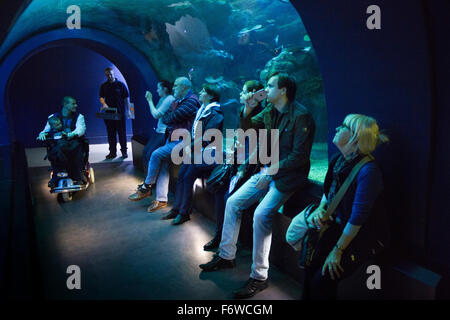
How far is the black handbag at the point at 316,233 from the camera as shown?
2318 millimetres

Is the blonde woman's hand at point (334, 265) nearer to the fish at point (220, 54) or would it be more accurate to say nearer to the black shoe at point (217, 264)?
the black shoe at point (217, 264)

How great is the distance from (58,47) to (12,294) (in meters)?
12.3

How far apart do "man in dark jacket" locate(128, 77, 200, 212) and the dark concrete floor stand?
1.34 feet

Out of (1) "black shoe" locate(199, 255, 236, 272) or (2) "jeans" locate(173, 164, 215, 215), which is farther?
(2) "jeans" locate(173, 164, 215, 215)

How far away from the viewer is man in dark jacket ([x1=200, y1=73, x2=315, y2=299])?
10.0 ft

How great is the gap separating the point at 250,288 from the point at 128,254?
63.7 inches

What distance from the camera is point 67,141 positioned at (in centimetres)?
599

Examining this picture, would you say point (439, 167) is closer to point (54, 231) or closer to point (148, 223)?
point (148, 223)

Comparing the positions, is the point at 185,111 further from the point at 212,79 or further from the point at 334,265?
the point at 212,79

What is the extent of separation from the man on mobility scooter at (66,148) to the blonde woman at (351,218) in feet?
16.0

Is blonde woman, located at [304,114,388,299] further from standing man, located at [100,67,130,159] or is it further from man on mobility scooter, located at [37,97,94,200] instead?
standing man, located at [100,67,130,159]

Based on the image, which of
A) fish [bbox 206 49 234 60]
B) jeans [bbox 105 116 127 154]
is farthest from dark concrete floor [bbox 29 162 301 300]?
fish [bbox 206 49 234 60]

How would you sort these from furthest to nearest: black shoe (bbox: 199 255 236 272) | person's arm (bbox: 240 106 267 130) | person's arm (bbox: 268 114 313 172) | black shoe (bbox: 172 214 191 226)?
black shoe (bbox: 172 214 191 226) → person's arm (bbox: 240 106 267 130) → black shoe (bbox: 199 255 236 272) → person's arm (bbox: 268 114 313 172)
